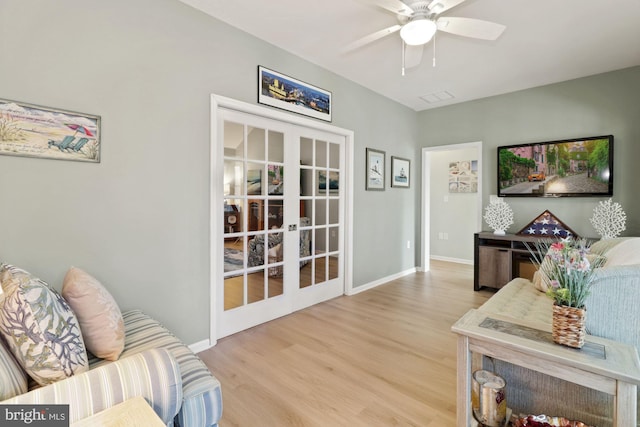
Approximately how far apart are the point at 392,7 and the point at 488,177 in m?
3.26

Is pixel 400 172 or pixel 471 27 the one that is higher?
pixel 471 27

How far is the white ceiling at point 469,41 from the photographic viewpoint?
2389 millimetres

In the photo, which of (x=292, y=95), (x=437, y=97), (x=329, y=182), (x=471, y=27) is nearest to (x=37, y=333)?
(x=292, y=95)

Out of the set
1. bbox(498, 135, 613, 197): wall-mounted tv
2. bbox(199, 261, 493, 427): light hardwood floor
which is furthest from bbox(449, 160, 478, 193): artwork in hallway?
bbox(199, 261, 493, 427): light hardwood floor

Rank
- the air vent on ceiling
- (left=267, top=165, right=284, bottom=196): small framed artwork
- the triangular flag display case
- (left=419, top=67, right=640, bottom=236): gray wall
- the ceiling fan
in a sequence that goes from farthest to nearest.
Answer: the air vent on ceiling
the triangular flag display case
(left=419, top=67, right=640, bottom=236): gray wall
(left=267, top=165, right=284, bottom=196): small framed artwork
the ceiling fan

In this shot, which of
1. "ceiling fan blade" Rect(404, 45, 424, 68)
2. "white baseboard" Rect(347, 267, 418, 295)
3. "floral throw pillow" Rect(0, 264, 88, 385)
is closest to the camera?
"floral throw pillow" Rect(0, 264, 88, 385)

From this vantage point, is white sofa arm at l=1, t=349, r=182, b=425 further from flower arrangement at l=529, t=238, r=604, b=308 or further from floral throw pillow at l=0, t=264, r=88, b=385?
flower arrangement at l=529, t=238, r=604, b=308

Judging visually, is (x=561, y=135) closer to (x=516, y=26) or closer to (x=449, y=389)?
(x=516, y=26)

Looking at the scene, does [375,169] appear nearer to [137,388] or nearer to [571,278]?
[571,278]

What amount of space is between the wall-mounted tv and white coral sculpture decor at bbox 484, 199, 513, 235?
0.70ft

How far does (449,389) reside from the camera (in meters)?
1.98

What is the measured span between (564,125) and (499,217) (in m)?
1.34

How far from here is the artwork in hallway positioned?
5.73 metres

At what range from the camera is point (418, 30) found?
2.09 m
